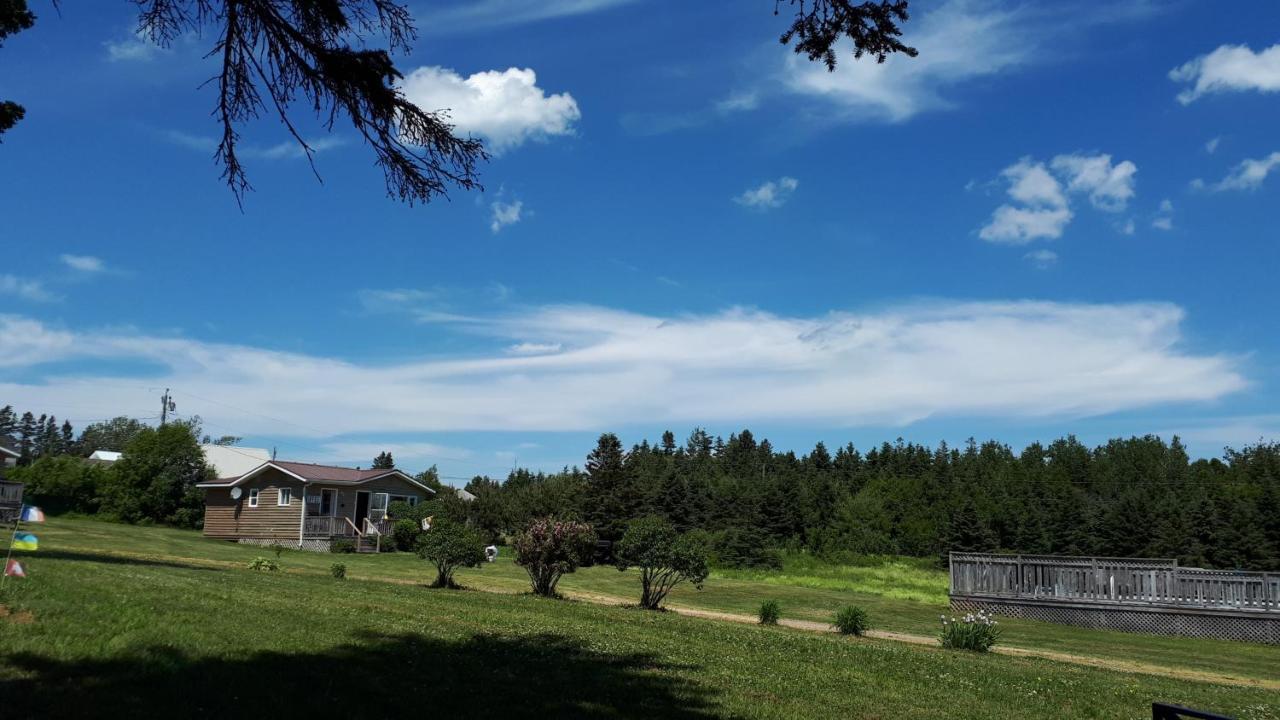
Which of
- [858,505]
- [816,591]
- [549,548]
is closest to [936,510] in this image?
[858,505]

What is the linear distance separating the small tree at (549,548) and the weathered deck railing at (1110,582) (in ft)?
43.0

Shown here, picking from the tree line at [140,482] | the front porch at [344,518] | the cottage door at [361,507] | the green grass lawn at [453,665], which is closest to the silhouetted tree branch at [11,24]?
the green grass lawn at [453,665]

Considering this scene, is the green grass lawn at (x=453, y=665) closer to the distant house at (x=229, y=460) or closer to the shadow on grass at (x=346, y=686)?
the shadow on grass at (x=346, y=686)

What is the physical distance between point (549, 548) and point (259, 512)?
97.2ft

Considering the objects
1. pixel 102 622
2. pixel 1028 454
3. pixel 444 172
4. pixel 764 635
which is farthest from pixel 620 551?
pixel 1028 454

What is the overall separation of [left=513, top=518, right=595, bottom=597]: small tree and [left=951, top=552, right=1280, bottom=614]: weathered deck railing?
13.1 metres

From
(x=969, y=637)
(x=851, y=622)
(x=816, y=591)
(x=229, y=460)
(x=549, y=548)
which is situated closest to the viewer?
(x=969, y=637)

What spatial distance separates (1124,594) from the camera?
79.6 feet

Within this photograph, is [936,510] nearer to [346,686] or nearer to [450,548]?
[450,548]

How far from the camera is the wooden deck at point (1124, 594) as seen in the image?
2281 centimetres

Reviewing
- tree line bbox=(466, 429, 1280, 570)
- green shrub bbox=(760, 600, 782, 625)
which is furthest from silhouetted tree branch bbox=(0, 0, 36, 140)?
tree line bbox=(466, 429, 1280, 570)

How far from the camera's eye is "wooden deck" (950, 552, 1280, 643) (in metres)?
22.8

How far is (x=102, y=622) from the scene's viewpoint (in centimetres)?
980

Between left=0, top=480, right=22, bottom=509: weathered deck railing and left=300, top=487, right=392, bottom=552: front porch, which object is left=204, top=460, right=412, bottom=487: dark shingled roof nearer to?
left=300, top=487, right=392, bottom=552: front porch
